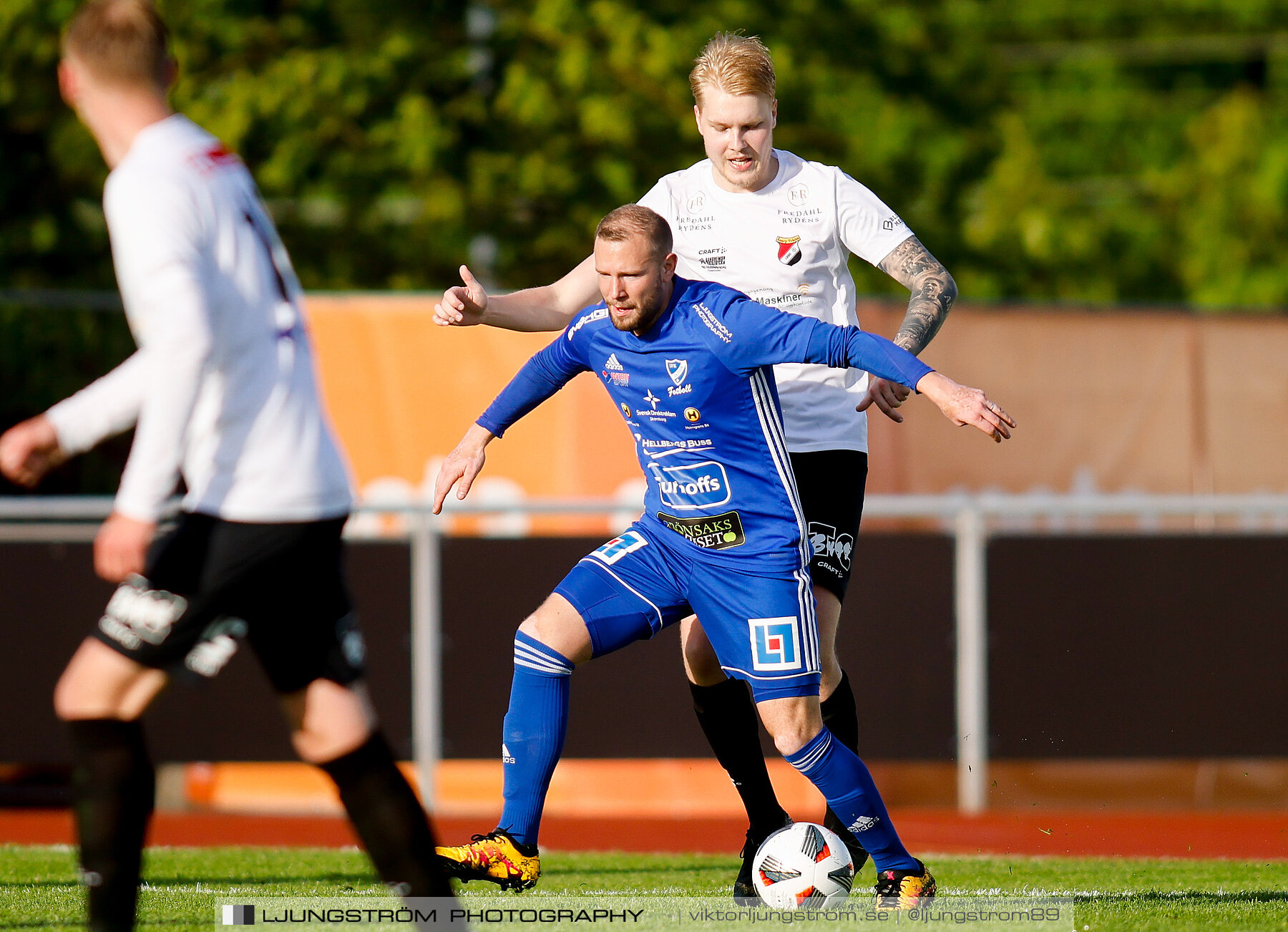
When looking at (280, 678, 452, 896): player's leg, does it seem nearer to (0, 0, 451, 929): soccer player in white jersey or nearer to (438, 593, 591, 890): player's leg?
(0, 0, 451, 929): soccer player in white jersey

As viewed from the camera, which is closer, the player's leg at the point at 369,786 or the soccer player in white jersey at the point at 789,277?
the player's leg at the point at 369,786

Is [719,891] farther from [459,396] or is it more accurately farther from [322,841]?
[459,396]

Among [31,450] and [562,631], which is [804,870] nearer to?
[562,631]

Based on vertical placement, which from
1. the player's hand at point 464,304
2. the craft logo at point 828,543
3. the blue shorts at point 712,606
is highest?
the player's hand at point 464,304

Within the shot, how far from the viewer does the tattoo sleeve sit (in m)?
5.20

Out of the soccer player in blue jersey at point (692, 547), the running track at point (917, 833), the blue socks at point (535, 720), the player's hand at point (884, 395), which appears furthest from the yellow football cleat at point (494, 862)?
the running track at point (917, 833)

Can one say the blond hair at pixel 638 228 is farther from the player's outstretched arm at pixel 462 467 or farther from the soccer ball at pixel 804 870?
the soccer ball at pixel 804 870

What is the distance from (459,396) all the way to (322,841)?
2.91 metres

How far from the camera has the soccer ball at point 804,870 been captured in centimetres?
514

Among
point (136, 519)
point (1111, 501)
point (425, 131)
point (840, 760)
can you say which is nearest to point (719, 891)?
point (840, 760)


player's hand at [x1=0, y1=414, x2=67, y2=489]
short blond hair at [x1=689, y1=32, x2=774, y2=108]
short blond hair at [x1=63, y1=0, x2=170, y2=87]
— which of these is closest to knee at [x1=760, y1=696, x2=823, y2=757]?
short blond hair at [x1=689, y1=32, x2=774, y2=108]

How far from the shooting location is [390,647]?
991cm

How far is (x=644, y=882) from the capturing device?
20.6 ft

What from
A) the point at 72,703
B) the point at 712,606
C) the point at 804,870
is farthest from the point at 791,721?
Result: the point at 72,703
